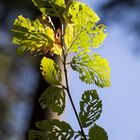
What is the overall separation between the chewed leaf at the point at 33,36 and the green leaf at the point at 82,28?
0.04ft

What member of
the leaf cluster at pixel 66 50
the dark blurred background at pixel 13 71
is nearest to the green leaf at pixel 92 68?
the leaf cluster at pixel 66 50

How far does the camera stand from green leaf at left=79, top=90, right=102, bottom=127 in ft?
1.01

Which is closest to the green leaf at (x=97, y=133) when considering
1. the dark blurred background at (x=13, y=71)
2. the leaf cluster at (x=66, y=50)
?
the leaf cluster at (x=66, y=50)

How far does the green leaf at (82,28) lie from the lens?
31 centimetres

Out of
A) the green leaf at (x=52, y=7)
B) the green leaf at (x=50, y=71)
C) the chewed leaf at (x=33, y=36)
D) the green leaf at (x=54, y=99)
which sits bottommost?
the green leaf at (x=54, y=99)

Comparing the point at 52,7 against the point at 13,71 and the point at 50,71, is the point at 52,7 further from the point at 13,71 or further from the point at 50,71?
the point at 13,71

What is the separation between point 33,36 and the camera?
32 centimetres

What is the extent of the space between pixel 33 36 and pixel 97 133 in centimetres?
9

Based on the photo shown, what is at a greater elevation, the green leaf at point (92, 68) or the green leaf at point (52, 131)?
the green leaf at point (92, 68)

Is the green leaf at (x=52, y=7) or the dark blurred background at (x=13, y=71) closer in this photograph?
the green leaf at (x=52, y=7)

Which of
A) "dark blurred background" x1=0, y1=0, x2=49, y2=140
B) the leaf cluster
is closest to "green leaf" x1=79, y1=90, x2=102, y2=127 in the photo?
the leaf cluster

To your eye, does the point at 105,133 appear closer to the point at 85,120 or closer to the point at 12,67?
the point at 85,120

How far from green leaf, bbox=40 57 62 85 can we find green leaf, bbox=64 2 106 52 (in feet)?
0.07

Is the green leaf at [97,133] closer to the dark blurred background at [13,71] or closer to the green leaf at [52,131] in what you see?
the green leaf at [52,131]
